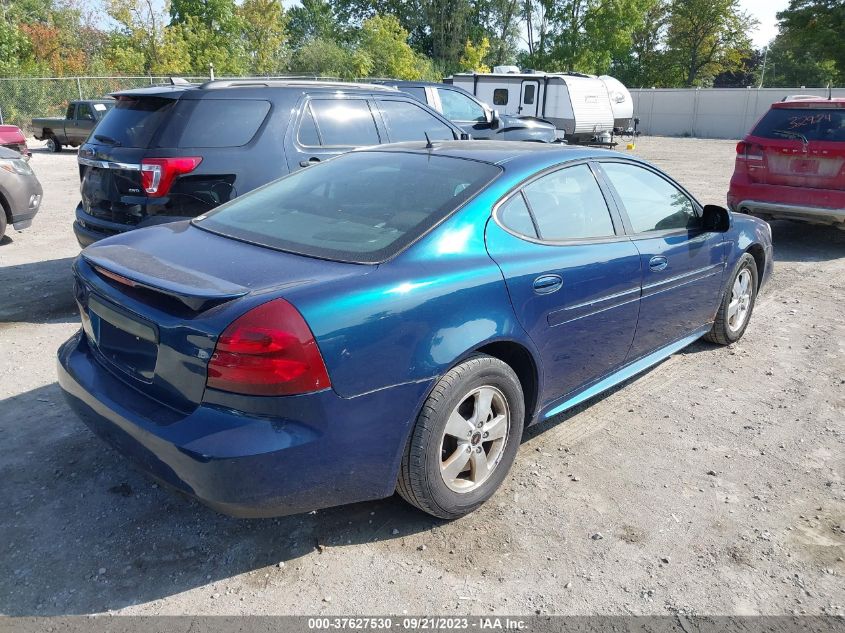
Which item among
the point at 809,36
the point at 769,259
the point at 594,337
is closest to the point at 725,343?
the point at 769,259

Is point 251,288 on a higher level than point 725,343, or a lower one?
higher

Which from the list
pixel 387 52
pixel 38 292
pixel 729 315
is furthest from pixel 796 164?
pixel 387 52

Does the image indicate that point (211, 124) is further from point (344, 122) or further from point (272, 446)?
point (272, 446)

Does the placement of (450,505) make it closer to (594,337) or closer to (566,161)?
(594,337)

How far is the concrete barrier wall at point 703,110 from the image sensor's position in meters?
34.0

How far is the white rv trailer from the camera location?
21062 mm

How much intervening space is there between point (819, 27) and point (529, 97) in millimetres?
30508

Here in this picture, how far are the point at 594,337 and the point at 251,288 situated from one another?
1870 mm

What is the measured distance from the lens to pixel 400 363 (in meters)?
2.57

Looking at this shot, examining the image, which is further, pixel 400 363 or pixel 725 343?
pixel 725 343

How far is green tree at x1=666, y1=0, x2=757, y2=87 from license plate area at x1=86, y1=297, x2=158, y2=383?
56036mm

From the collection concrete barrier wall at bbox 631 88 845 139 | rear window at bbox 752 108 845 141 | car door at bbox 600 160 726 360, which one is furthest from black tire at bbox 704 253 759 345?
concrete barrier wall at bbox 631 88 845 139

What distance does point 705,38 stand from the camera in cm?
5144

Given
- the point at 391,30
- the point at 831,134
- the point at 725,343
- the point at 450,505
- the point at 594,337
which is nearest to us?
the point at 450,505
